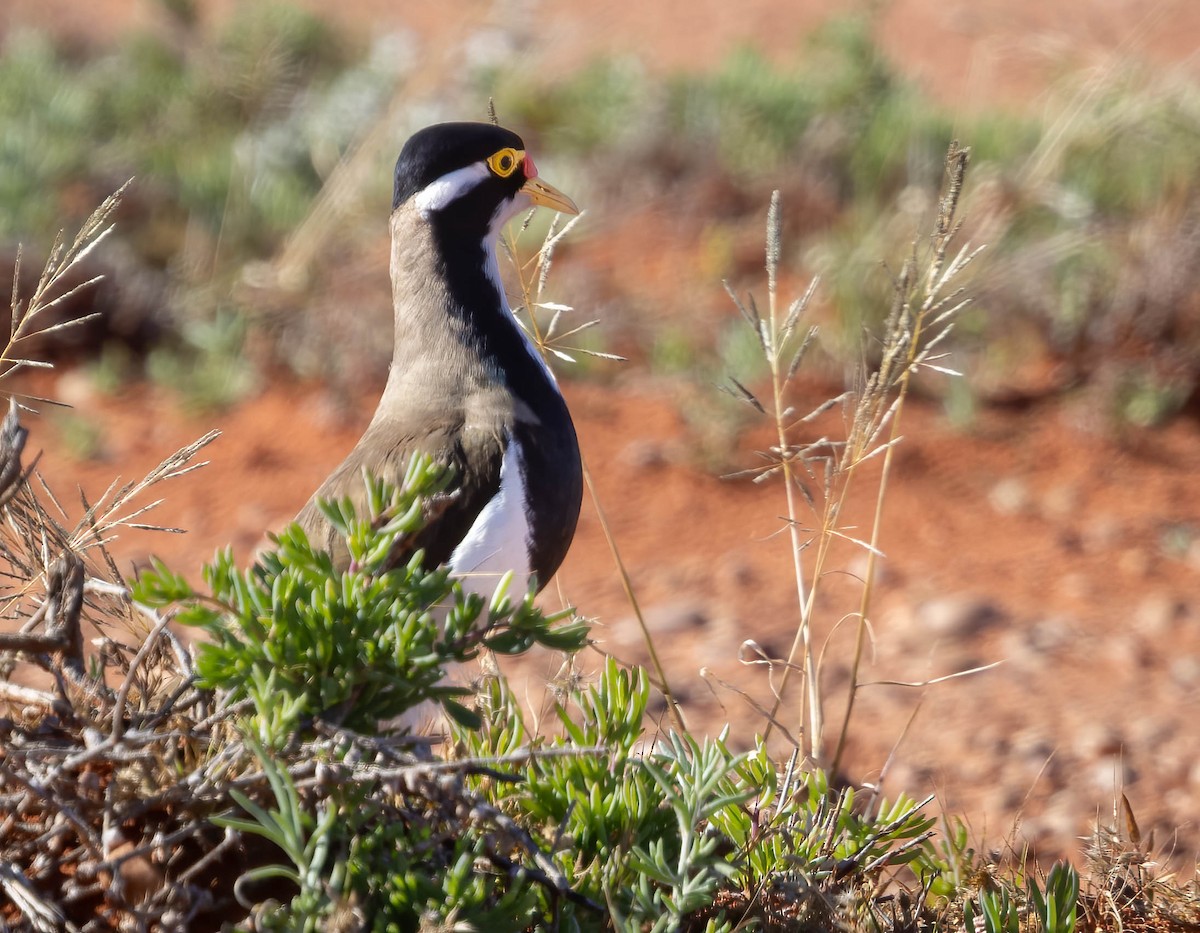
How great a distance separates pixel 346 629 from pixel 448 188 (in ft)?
5.36

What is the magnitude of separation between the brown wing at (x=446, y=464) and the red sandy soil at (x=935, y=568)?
3.27ft

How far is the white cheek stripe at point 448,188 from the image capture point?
3459mm

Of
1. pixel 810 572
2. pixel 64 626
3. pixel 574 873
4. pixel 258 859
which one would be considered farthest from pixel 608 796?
pixel 810 572

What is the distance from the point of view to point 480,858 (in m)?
2.08

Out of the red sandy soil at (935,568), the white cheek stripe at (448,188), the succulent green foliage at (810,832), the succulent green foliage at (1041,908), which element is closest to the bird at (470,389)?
the white cheek stripe at (448,188)

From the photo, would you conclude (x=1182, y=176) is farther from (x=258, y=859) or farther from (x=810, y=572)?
(x=258, y=859)

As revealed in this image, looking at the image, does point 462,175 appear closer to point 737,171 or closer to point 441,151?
point 441,151

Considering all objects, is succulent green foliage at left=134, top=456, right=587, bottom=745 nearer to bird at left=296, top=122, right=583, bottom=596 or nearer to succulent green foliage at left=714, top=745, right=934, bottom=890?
succulent green foliage at left=714, top=745, right=934, bottom=890

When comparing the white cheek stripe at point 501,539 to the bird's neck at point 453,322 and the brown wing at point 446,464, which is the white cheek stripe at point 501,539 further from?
the bird's neck at point 453,322

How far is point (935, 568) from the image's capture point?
532 centimetres

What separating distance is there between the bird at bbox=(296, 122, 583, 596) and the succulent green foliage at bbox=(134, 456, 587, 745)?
0.86 metres

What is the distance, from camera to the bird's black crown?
3422mm

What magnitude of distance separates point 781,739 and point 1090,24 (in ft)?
30.9

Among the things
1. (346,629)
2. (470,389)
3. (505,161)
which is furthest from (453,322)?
(346,629)
